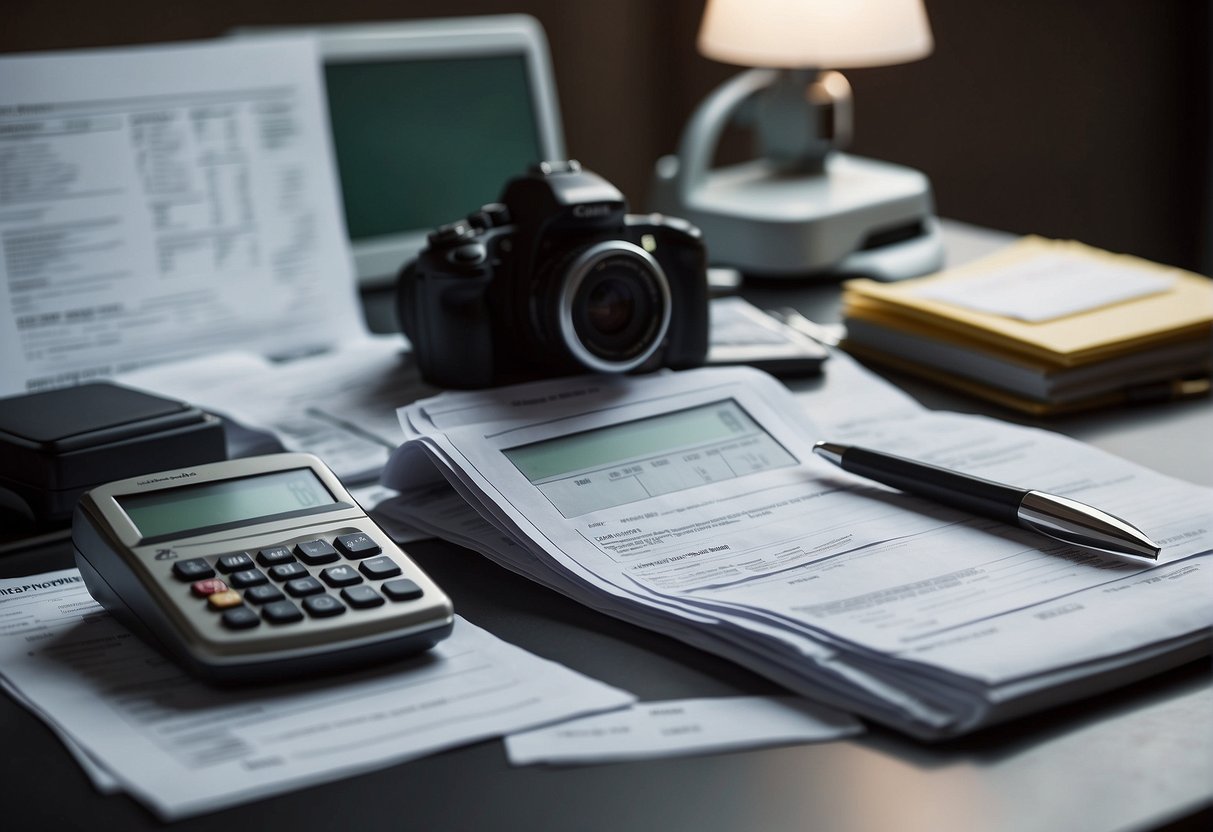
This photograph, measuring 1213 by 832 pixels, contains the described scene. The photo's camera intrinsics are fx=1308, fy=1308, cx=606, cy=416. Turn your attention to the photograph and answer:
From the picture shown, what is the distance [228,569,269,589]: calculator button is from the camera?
1.73ft

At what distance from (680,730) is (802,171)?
35.2 inches

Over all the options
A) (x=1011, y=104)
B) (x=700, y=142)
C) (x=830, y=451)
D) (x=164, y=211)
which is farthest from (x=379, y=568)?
(x=1011, y=104)

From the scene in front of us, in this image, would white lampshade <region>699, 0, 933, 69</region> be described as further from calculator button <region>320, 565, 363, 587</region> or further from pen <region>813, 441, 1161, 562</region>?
calculator button <region>320, 565, 363, 587</region>

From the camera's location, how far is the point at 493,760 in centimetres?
47

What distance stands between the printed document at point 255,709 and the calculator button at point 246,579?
0.13ft

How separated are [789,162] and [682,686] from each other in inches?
33.7

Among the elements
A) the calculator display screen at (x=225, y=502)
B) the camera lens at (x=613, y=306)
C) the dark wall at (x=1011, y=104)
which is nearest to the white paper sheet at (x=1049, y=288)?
the camera lens at (x=613, y=306)

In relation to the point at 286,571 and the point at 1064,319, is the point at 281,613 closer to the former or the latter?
the point at 286,571

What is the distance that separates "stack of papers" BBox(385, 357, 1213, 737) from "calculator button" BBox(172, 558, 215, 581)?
0.15 metres

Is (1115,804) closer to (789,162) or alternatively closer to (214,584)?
(214,584)

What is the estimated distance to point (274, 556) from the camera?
549 mm

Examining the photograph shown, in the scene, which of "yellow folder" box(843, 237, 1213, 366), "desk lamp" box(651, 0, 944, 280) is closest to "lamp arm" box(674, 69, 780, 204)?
"desk lamp" box(651, 0, 944, 280)

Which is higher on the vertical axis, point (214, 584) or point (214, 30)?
point (214, 30)

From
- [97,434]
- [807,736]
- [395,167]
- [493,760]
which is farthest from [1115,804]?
[395,167]
